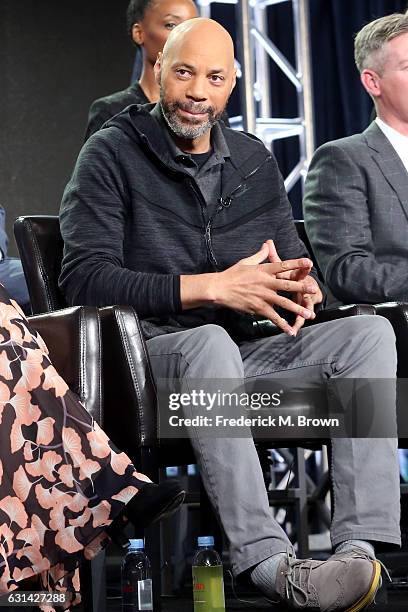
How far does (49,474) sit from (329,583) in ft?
1.77

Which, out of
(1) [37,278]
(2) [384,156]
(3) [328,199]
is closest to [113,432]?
(1) [37,278]

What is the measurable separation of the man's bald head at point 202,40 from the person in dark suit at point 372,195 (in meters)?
0.49

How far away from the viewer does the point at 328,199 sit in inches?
112

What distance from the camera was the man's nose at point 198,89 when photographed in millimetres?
2525

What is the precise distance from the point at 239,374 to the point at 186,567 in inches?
53.1

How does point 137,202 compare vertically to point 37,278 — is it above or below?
above

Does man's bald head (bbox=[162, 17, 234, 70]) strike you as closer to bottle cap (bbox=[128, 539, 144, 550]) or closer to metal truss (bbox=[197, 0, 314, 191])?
bottle cap (bbox=[128, 539, 144, 550])

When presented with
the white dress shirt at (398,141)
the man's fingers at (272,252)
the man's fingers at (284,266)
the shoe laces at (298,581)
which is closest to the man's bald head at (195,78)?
the man's fingers at (272,252)

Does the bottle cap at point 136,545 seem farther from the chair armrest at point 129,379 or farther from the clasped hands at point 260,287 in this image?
the clasped hands at point 260,287

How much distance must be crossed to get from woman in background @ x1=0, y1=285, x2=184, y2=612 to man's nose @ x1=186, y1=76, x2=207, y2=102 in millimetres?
806

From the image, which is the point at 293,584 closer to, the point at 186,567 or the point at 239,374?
the point at 239,374

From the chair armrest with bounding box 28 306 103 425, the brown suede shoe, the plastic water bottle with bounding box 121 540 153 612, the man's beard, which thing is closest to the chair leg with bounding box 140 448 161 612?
the plastic water bottle with bounding box 121 540 153 612

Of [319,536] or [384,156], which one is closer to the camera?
[384,156]

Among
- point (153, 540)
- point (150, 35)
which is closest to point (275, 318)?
point (153, 540)
